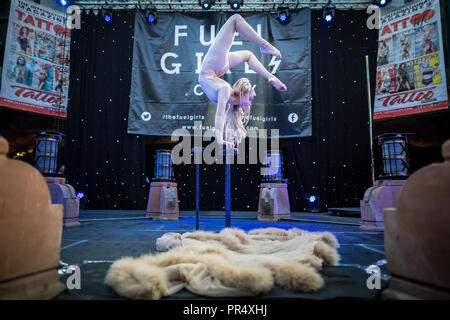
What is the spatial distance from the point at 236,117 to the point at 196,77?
3.02 metres

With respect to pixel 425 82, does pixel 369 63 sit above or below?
above

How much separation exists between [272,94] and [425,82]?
263 centimetres

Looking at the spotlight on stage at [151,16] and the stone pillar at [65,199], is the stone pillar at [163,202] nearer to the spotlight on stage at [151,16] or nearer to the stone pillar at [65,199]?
the stone pillar at [65,199]

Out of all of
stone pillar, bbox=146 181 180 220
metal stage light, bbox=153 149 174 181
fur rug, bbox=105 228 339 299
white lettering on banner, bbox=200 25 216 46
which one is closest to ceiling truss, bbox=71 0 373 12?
white lettering on banner, bbox=200 25 216 46

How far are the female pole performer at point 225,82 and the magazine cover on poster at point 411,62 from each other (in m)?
3.75

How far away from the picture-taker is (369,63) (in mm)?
5312

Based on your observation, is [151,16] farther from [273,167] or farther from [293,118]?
[273,167]

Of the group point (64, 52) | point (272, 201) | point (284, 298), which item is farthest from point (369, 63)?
point (64, 52)

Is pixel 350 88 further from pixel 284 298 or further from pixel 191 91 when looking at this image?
pixel 284 298

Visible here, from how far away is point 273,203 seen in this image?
366cm

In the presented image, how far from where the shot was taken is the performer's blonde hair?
222 cm

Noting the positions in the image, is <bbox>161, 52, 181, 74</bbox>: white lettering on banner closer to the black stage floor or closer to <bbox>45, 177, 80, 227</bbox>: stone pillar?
<bbox>45, 177, 80, 227</bbox>: stone pillar
